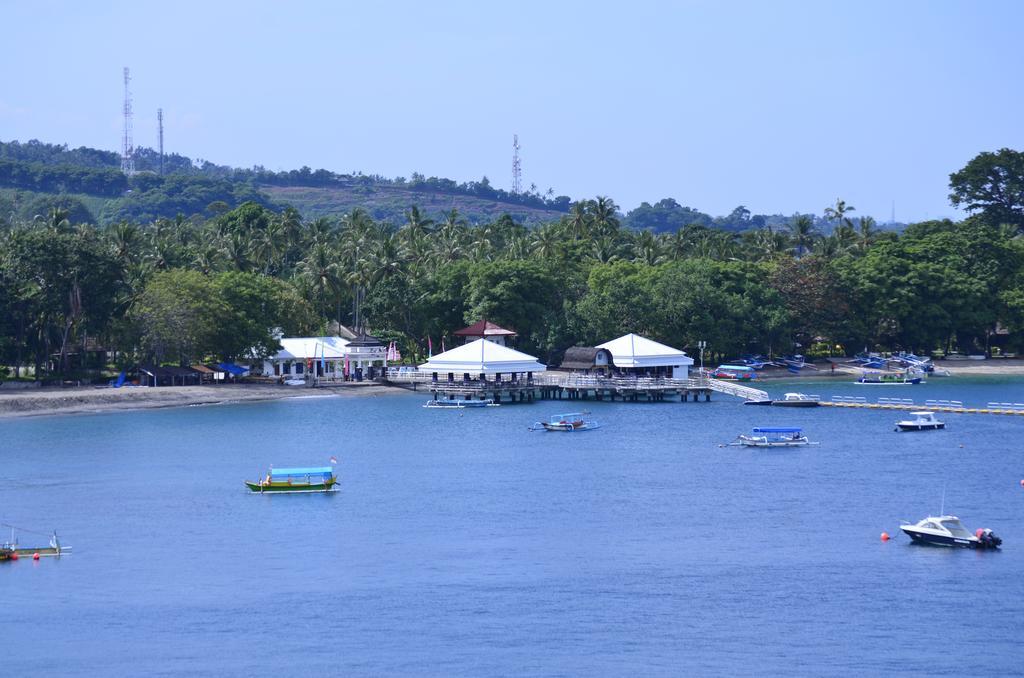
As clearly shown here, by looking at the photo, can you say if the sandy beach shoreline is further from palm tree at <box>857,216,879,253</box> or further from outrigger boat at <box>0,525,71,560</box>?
palm tree at <box>857,216,879,253</box>

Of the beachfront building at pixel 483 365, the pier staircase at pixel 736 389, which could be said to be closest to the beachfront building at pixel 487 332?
the beachfront building at pixel 483 365

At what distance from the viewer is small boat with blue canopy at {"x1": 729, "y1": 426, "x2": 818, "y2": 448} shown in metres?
87.7

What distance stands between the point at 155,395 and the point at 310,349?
61.8 feet

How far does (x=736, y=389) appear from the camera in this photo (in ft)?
379

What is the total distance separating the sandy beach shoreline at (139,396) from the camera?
10494cm

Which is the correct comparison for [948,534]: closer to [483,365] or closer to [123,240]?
[483,365]

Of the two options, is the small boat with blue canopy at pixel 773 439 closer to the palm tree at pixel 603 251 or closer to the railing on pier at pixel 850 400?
the railing on pier at pixel 850 400

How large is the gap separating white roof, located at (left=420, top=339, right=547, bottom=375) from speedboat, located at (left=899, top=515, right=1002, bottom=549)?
5846 centimetres

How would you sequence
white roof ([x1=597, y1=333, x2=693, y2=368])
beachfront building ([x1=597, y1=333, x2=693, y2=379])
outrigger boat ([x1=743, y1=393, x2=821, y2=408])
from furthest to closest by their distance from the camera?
beachfront building ([x1=597, y1=333, x2=693, y2=379])
white roof ([x1=597, y1=333, x2=693, y2=368])
outrigger boat ([x1=743, y1=393, x2=821, y2=408])

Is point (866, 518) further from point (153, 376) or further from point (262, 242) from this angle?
point (262, 242)

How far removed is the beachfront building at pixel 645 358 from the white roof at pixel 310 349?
25150 millimetres

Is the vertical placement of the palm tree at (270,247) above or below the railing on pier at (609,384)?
above

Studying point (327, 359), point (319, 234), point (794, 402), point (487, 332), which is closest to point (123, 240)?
point (327, 359)

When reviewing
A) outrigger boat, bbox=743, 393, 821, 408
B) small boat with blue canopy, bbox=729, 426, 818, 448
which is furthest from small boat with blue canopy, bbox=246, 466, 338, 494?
outrigger boat, bbox=743, 393, 821, 408
